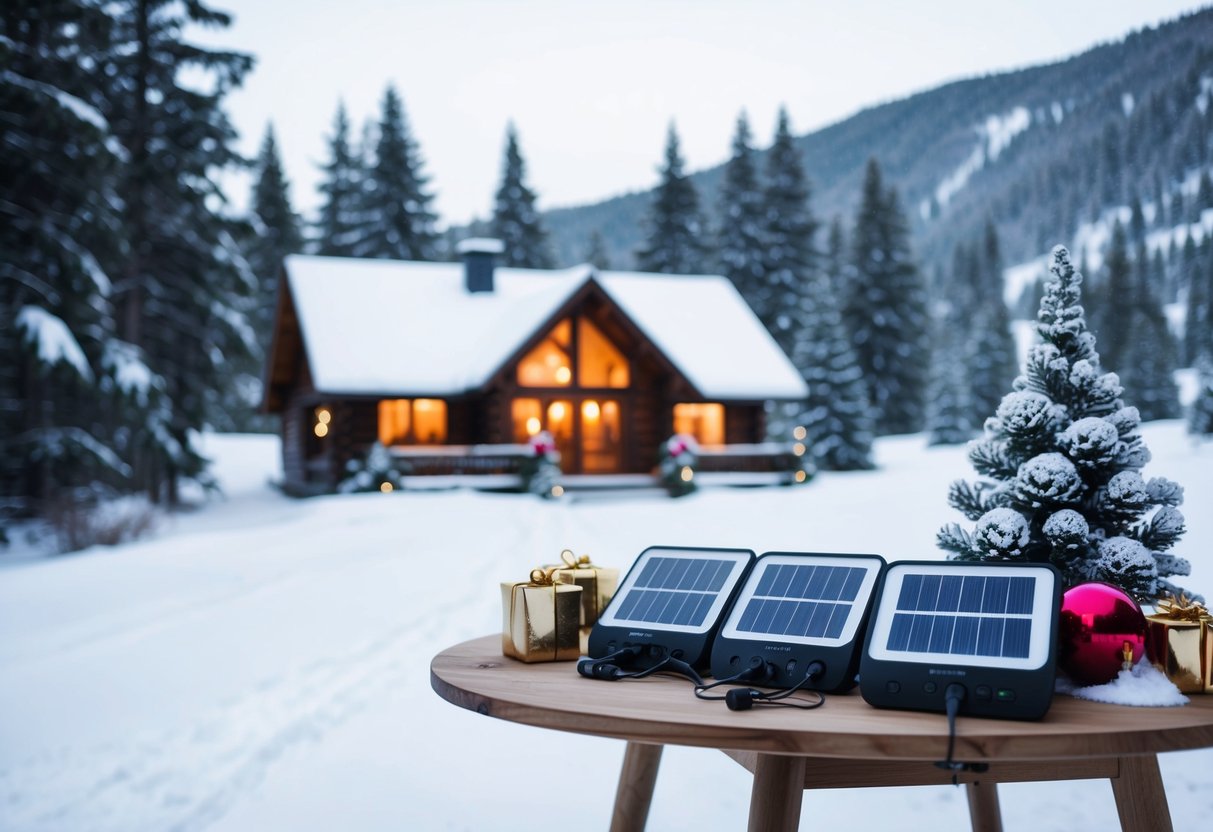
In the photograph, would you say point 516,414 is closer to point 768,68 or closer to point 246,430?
point 768,68

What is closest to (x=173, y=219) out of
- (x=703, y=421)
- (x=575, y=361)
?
(x=575, y=361)

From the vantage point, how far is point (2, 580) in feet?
29.3

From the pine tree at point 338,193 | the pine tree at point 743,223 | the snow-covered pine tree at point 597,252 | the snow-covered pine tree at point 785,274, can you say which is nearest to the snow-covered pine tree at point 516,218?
the snow-covered pine tree at point 597,252

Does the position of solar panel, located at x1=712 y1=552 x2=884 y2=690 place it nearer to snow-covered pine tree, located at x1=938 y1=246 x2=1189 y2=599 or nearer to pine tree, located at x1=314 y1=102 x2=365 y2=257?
snow-covered pine tree, located at x1=938 y1=246 x2=1189 y2=599

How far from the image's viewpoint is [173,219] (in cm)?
1997

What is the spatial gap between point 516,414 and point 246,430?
71.8 feet

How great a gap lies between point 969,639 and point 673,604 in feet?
2.38

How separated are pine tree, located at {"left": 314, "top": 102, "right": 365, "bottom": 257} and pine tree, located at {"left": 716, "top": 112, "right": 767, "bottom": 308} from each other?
13457 millimetres

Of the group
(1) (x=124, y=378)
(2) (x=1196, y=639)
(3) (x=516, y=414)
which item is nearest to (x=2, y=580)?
(1) (x=124, y=378)

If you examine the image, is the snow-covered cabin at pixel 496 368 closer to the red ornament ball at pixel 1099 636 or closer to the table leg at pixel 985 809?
the table leg at pixel 985 809

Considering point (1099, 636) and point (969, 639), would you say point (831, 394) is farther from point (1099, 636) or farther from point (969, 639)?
point (969, 639)

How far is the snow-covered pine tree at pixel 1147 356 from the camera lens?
3996 mm

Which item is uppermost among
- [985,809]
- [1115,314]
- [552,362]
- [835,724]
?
[552,362]

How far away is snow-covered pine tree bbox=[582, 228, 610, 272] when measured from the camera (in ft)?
98.4
